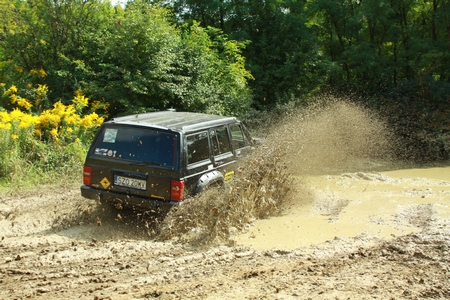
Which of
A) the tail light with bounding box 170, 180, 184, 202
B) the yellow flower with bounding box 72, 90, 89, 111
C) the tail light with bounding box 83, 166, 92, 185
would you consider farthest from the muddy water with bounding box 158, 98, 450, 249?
the yellow flower with bounding box 72, 90, 89, 111

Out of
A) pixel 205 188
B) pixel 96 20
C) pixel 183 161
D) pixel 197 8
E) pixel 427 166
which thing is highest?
pixel 197 8

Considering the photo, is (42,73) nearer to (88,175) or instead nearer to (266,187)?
(88,175)

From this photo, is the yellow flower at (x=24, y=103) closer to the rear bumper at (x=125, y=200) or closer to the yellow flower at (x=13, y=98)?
the yellow flower at (x=13, y=98)

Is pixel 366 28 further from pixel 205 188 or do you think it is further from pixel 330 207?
pixel 205 188

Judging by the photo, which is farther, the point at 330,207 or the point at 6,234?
the point at 330,207

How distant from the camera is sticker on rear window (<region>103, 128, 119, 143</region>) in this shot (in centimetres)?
655

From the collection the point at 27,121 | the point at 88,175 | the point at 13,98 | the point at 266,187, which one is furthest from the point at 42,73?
the point at 266,187

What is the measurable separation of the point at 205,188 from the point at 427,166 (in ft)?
33.9

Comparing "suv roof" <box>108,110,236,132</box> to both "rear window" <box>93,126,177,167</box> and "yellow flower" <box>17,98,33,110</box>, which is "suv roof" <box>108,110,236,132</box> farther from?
"yellow flower" <box>17,98,33,110</box>

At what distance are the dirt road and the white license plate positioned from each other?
691mm

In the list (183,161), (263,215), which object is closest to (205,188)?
(183,161)

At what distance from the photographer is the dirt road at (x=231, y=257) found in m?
4.66

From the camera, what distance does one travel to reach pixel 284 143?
8430 millimetres

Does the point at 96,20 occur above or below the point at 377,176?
above
